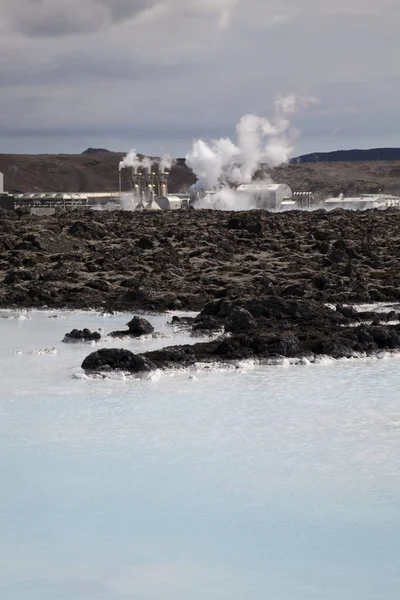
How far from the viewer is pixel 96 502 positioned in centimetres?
737

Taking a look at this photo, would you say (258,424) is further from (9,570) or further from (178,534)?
(9,570)

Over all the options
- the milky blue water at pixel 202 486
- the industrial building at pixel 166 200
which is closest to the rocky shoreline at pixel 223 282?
the milky blue water at pixel 202 486

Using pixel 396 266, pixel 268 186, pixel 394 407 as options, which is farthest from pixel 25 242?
pixel 268 186

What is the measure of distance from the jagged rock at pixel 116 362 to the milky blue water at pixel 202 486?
0.29 m

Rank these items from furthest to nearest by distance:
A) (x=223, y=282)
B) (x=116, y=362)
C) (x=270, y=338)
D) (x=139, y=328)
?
(x=223, y=282)
(x=139, y=328)
(x=270, y=338)
(x=116, y=362)

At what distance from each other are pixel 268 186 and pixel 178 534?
80.8 metres

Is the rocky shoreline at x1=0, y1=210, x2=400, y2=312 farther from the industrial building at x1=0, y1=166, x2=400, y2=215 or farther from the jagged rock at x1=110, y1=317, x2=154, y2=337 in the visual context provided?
the industrial building at x1=0, y1=166, x2=400, y2=215

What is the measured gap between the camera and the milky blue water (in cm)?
600

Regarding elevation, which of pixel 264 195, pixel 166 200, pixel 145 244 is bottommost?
pixel 145 244

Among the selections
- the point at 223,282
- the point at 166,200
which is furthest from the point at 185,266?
the point at 166,200

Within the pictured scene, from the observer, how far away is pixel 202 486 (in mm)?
7762

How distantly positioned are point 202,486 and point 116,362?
14.9 feet

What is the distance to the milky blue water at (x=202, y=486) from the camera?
6004mm

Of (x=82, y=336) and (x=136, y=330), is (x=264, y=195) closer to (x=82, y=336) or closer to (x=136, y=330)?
(x=136, y=330)
